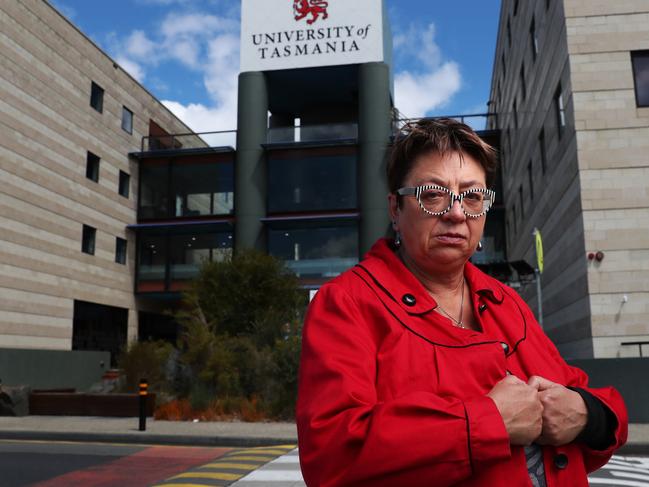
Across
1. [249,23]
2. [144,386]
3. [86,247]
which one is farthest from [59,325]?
[249,23]

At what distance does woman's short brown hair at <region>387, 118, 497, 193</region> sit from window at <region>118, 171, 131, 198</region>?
102 feet

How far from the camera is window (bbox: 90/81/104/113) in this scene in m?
29.6

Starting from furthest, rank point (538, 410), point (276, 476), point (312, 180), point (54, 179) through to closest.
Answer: point (312, 180) < point (54, 179) < point (276, 476) < point (538, 410)

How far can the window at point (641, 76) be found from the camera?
1512 cm

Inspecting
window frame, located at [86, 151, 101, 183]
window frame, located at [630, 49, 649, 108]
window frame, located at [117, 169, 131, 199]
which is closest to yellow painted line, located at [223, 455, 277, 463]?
window frame, located at [630, 49, 649, 108]

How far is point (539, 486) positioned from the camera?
1824 mm

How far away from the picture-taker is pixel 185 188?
32656 millimetres

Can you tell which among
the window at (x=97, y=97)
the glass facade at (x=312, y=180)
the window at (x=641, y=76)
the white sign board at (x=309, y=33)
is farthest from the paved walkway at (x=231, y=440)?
the white sign board at (x=309, y=33)

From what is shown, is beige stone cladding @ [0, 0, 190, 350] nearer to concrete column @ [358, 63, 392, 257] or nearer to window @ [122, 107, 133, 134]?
window @ [122, 107, 133, 134]

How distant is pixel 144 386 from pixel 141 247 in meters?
19.9

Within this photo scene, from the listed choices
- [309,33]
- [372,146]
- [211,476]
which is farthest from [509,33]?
[211,476]

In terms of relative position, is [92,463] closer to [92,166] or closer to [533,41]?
[533,41]

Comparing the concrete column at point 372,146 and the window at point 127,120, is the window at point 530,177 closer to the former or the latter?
the concrete column at point 372,146

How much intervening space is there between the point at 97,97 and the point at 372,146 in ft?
44.8
